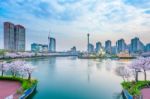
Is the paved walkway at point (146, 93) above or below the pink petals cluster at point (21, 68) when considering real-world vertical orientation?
below

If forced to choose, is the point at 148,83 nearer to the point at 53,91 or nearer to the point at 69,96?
the point at 69,96

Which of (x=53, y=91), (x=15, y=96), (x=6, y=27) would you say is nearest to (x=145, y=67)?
(x=53, y=91)

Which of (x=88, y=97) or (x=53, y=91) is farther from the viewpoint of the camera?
(x=53, y=91)

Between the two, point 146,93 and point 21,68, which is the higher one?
point 21,68

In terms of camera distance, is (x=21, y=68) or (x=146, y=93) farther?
(x=21, y=68)

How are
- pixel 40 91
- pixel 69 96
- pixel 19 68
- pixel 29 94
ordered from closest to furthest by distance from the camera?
pixel 29 94 → pixel 69 96 → pixel 40 91 → pixel 19 68

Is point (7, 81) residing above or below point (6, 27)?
below

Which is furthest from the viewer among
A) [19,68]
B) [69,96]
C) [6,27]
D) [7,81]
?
[6,27]

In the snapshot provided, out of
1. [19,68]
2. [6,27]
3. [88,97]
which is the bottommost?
[88,97]

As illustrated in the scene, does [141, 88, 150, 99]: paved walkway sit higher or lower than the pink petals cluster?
lower

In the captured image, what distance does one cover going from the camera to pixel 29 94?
26.9 m

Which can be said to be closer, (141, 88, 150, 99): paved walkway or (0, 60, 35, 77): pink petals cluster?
(141, 88, 150, 99): paved walkway

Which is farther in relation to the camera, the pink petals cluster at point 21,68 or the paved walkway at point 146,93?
the pink petals cluster at point 21,68

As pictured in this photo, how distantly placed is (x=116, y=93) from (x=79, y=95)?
5.38 metres
